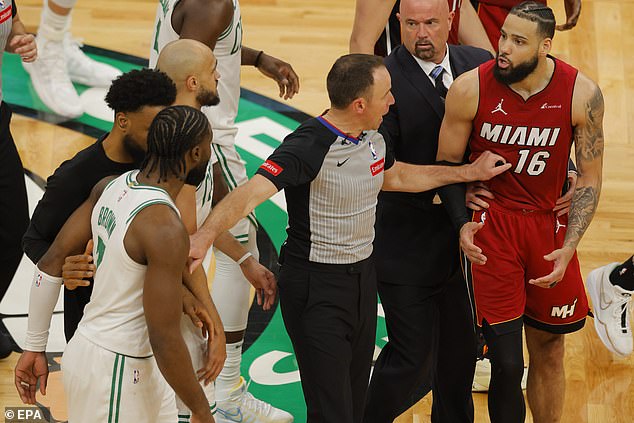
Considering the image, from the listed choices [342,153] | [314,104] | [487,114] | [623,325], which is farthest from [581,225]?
[314,104]

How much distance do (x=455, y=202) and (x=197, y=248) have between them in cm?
107

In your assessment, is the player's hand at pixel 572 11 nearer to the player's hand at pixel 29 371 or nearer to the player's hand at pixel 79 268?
the player's hand at pixel 79 268

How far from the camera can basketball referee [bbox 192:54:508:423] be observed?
360cm

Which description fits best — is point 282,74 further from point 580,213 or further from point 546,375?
point 546,375

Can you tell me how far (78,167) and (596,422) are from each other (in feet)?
8.09

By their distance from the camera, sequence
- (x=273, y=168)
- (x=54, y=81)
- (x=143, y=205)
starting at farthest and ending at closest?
(x=54, y=81)
(x=273, y=168)
(x=143, y=205)

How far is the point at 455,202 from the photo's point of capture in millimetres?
3957

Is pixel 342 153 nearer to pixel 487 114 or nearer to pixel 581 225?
pixel 487 114

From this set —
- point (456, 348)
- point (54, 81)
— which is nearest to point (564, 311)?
point (456, 348)

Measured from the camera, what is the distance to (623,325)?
→ 493 centimetres

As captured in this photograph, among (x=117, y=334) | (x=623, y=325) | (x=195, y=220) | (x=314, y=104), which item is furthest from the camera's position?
(x=314, y=104)

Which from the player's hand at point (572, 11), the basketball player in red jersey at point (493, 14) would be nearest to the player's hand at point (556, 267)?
the basketball player in red jersey at point (493, 14)

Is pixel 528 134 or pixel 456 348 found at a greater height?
pixel 528 134

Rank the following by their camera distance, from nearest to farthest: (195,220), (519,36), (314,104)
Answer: (195,220)
(519,36)
(314,104)
